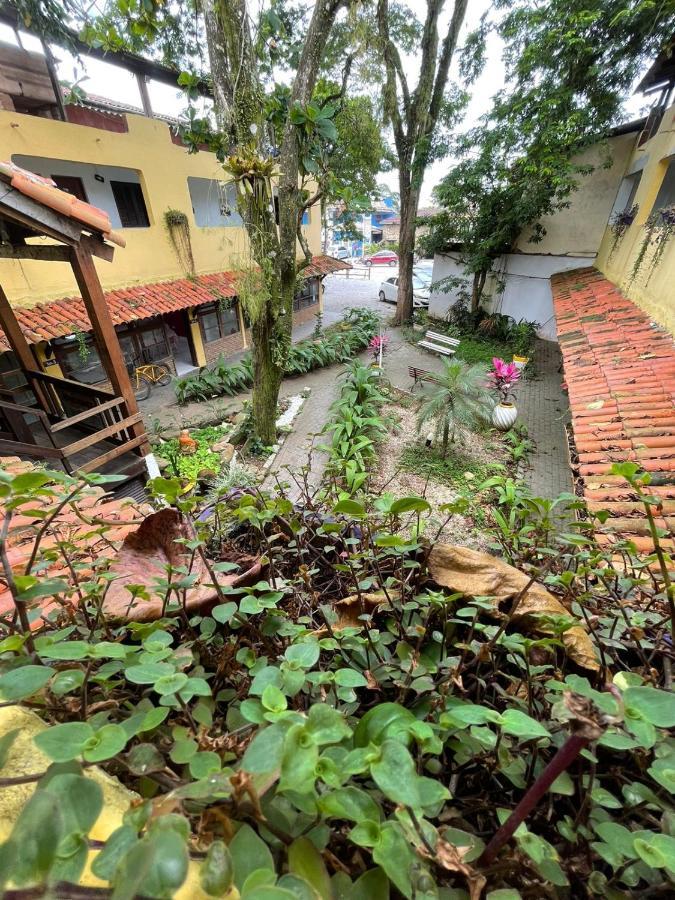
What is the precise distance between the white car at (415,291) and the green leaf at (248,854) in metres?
20.1

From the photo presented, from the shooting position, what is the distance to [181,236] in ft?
31.9

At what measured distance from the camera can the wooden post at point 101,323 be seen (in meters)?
4.02

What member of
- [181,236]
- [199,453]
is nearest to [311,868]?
[199,453]

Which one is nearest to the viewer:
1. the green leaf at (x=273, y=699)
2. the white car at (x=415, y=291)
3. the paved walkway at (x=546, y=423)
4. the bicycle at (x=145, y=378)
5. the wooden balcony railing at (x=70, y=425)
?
the green leaf at (x=273, y=699)

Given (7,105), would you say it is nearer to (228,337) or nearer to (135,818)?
(228,337)

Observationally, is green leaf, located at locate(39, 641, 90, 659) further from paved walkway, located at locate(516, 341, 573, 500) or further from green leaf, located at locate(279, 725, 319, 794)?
paved walkway, located at locate(516, 341, 573, 500)

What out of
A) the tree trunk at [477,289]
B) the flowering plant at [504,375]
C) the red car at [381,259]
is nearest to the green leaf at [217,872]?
the flowering plant at [504,375]

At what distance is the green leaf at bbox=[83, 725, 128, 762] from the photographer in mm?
453

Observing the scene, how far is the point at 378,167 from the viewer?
1453 centimetres

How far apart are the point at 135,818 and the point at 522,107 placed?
13935mm

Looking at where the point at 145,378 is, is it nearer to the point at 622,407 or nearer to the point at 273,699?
the point at 622,407

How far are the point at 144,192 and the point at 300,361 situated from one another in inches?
225

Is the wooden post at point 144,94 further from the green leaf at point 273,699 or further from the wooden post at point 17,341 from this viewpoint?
the green leaf at point 273,699

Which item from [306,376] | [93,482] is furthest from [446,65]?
[93,482]
